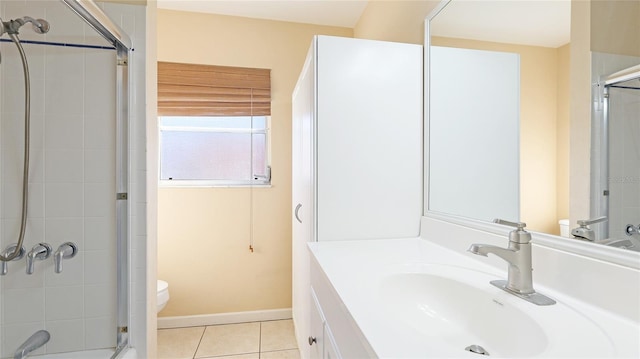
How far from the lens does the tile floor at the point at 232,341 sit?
194 centimetres

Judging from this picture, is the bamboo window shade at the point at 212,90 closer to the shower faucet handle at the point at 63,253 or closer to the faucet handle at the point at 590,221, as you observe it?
the shower faucet handle at the point at 63,253

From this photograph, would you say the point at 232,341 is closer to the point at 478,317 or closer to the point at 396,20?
the point at 478,317

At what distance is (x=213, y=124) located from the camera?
243 centimetres

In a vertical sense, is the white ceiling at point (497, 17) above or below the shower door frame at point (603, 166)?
above

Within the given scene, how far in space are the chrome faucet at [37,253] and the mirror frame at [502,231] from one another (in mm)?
1737

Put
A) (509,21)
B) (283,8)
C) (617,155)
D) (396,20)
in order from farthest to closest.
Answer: (283,8) → (396,20) → (509,21) → (617,155)

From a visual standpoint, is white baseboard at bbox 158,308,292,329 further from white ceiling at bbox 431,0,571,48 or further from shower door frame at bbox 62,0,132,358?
white ceiling at bbox 431,0,571,48

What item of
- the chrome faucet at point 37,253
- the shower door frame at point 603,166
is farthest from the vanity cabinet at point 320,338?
the chrome faucet at point 37,253

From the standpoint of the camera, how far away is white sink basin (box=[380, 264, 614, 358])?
1.72ft

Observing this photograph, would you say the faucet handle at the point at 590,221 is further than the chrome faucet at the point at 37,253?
A: No

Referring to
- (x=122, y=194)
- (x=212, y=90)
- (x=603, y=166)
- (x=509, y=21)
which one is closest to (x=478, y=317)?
(x=603, y=166)

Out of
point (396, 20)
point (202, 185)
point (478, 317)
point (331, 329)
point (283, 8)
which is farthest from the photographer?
point (202, 185)

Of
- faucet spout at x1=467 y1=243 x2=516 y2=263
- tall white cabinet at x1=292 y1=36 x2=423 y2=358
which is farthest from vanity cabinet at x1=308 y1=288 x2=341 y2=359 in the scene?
faucet spout at x1=467 y1=243 x2=516 y2=263

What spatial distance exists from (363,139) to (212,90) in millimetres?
1561
